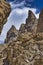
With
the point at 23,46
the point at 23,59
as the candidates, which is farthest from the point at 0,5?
the point at 23,59

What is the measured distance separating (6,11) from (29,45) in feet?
21.9

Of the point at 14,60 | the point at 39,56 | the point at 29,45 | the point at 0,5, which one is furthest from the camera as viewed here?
the point at 0,5

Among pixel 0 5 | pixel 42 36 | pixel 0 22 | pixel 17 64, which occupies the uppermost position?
pixel 0 5

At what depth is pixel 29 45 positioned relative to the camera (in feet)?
102

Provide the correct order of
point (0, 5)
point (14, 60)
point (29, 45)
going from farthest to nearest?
point (0, 5) → point (29, 45) → point (14, 60)

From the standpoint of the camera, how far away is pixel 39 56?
27094 millimetres

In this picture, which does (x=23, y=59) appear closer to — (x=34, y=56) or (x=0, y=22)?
(x=34, y=56)

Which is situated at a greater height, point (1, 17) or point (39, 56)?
point (1, 17)

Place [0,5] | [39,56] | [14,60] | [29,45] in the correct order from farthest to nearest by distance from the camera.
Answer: [0,5]
[29,45]
[14,60]
[39,56]

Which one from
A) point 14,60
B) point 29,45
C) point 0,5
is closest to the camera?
point 14,60

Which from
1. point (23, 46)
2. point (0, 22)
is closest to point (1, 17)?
point (0, 22)

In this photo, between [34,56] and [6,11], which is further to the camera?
[6,11]

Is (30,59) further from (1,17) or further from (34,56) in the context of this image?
(1,17)

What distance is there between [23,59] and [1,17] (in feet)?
25.5
